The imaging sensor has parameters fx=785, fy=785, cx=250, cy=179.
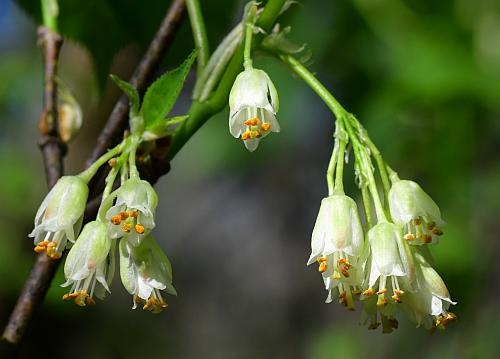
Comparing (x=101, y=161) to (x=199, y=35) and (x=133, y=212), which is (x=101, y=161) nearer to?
(x=133, y=212)

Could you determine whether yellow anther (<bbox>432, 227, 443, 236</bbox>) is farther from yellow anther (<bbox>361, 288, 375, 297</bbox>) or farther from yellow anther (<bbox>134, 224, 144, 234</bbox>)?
yellow anther (<bbox>134, 224, 144, 234</bbox>)

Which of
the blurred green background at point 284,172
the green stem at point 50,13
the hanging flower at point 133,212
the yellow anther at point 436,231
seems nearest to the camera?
the hanging flower at point 133,212

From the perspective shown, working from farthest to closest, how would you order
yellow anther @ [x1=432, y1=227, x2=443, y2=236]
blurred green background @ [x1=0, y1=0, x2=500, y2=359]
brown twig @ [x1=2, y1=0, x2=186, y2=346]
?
1. blurred green background @ [x1=0, y1=0, x2=500, y2=359]
2. brown twig @ [x1=2, y1=0, x2=186, y2=346]
3. yellow anther @ [x1=432, y1=227, x2=443, y2=236]

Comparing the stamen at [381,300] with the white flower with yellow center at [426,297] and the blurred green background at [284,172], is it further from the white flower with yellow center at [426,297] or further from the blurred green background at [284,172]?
the blurred green background at [284,172]

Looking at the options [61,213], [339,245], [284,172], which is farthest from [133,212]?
[284,172]

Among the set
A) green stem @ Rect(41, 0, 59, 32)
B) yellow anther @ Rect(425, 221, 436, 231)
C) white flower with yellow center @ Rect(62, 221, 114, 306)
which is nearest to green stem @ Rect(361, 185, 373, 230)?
yellow anther @ Rect(425, 221, 436, 231)

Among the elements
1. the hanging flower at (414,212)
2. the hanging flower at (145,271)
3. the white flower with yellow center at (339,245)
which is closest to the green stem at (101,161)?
the hanging flower at (145,271)
